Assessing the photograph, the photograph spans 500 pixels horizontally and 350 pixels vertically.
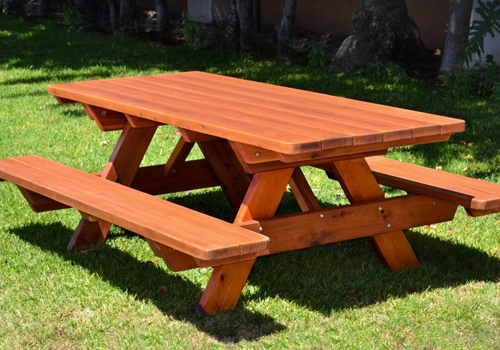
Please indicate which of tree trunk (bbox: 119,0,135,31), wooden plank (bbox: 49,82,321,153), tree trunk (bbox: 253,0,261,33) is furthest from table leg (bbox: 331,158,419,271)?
tree trunk (bbox: 119,0,135,31)

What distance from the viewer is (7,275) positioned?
4.44 meters

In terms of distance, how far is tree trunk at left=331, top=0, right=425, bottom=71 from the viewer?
33.7 feet

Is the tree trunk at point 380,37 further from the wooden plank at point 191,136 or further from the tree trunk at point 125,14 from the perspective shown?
the wooden plank at point 191,136

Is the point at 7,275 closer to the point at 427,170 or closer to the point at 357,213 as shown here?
the point at 357,213

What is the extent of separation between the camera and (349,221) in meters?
4.21

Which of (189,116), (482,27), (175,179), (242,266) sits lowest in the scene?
(175,179)

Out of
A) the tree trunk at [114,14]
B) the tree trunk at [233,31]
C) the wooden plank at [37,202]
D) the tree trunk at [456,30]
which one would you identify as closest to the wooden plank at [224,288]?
the wooden plank at [37,202]

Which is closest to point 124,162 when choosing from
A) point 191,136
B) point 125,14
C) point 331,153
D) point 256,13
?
point 191,136

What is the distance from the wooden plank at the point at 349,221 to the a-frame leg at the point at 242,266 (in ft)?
0.26

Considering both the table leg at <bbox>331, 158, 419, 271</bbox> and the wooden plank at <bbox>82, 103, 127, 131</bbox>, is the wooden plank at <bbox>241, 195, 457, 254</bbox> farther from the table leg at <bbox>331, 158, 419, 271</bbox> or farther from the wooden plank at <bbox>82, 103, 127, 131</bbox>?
the wooden plank at <bbox>82, 103, 127, 131</bbox>

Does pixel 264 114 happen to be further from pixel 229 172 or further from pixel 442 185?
pixel 229 172

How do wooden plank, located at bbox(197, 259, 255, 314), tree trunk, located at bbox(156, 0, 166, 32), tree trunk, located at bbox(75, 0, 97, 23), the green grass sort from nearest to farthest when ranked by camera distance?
the green grass
wooden plank, located at bbox(197, 259, 255, 314)
tree trunk, located at bbox(156, 0, 166, 32)
tree trunk, located at bbox(75, 0, 97, 23)

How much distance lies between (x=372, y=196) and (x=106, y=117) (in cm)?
167

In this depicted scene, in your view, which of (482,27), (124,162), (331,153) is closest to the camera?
(331,153)
